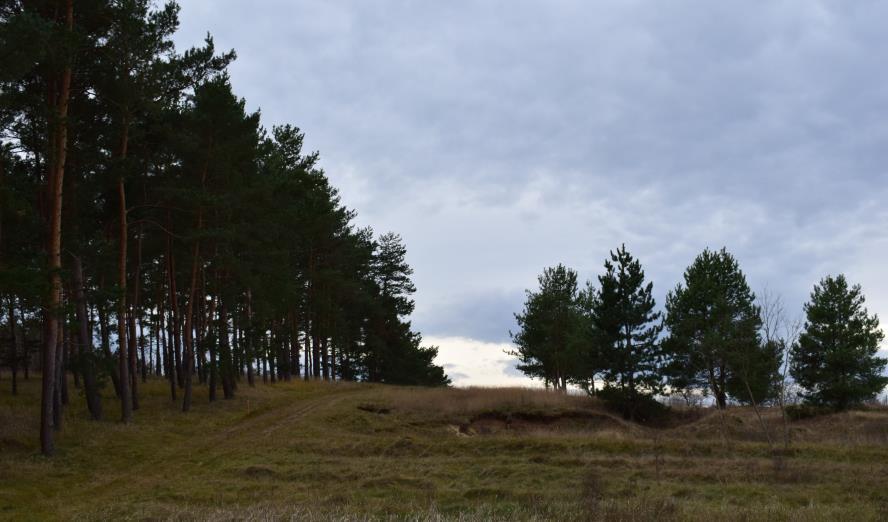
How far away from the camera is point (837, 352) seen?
3778 centimetres

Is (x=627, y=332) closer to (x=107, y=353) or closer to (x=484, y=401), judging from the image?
(x=484, y=401)

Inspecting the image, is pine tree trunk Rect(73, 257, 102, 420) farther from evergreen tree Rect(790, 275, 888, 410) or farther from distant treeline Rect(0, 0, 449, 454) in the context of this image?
evergreen tree Rect(790, 275, 888, 410)

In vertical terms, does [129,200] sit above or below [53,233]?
above

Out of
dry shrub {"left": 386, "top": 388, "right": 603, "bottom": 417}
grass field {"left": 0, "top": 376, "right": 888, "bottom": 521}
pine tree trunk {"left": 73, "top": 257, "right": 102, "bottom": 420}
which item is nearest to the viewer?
grass field {"left": 0, "top": 376, "right": 888, "bottom": 521}

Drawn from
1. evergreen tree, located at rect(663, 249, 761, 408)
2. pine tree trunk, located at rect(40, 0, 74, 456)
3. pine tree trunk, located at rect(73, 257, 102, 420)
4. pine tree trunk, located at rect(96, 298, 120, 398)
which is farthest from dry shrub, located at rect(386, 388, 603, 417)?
pine tree trunk, located at rect(40, 0, 74, 456)

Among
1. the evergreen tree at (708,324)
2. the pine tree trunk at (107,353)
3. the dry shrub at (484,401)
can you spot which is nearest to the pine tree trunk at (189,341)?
the pine tree trunk at (107,353)

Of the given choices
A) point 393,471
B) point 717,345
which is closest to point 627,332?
point 717,345

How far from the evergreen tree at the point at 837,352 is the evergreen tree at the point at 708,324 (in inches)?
143

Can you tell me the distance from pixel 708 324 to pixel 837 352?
22.0 ft

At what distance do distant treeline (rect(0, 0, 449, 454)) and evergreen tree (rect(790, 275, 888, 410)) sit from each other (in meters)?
29.7

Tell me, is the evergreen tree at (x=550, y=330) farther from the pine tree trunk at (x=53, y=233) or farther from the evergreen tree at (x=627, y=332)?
A: the pine tree trunk at (x=53, y=233)

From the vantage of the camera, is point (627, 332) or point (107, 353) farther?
point (627, 332)

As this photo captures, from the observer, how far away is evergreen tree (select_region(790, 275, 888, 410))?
37875mm

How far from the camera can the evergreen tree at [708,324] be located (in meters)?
37.8
